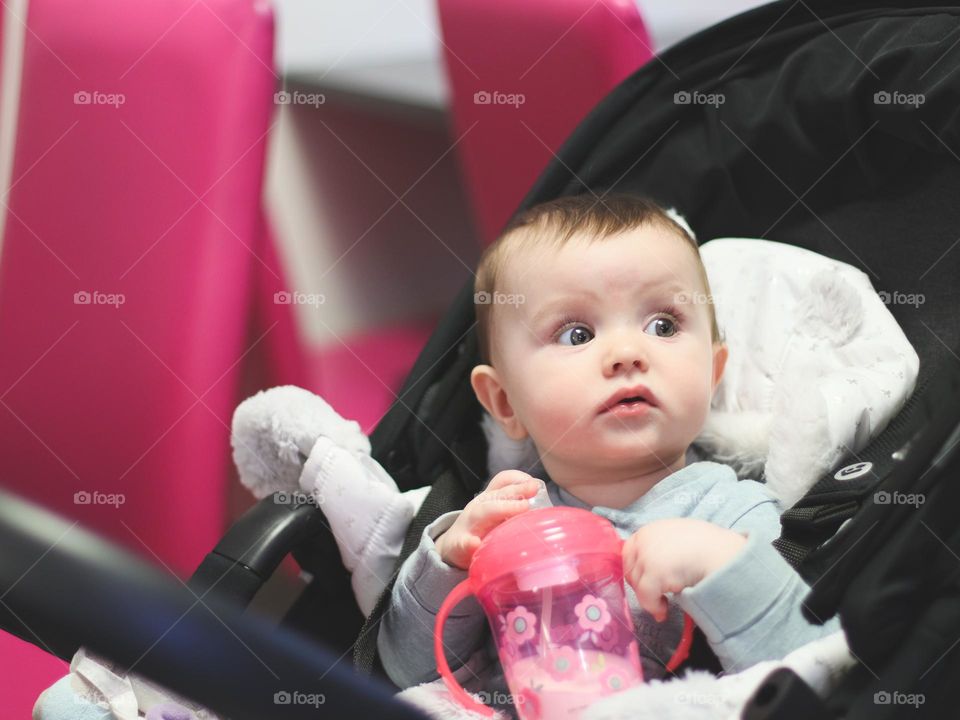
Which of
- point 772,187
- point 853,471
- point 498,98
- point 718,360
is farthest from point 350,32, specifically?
point 853,471

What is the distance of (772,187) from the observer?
1.25 meters

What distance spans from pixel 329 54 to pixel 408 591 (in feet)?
5.24

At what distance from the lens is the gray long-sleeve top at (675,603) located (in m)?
0.83

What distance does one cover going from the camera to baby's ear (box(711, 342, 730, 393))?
1.17 metres

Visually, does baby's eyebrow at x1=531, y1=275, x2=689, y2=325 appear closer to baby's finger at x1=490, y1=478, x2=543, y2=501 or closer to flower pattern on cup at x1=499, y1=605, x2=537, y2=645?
baby's finger at x1=490, y1=478, x2=543, y2=501

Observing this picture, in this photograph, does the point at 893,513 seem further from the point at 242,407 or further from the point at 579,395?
the point at 242,407

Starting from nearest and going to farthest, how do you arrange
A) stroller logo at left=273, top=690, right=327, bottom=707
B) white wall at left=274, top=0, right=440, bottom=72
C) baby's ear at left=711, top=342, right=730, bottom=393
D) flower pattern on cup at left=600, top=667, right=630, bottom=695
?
stroller logo at left=273, top=690, right=327, bottom=707
flower pattern on cup at left=600, top=667, right=630, bottom=695
baby's ear at left=711, top=342, right=730, bottom=393
white wall at left=274, top=0, right=440, bottom=72

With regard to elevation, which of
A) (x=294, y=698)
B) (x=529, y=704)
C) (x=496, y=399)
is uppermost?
(x=496, y=399)

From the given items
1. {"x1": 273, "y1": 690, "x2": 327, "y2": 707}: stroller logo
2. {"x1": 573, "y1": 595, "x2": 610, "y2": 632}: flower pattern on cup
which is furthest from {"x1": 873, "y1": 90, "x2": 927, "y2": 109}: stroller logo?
{"x1": 273, "y1": 690, "x2": 327, "y2": 707}: stroller logo

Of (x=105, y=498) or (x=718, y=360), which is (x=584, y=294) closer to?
(x=718, y=360)

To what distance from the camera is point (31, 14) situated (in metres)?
1.63

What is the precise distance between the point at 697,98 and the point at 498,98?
587 mm

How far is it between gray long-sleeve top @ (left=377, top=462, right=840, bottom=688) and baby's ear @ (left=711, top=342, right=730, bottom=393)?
13 cm

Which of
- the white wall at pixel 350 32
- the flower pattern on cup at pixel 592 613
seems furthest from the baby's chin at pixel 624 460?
the white wall at pixel 350 32
